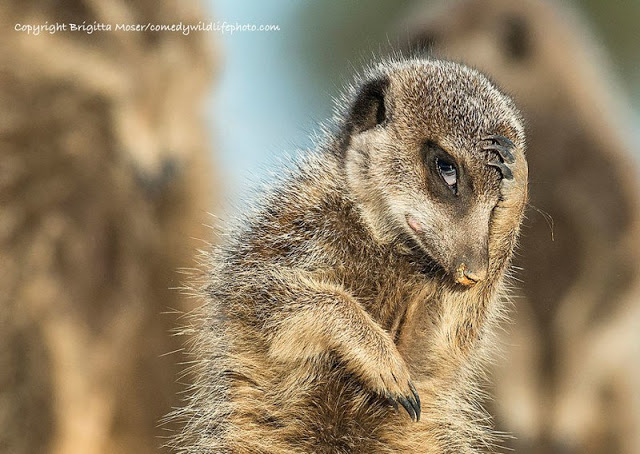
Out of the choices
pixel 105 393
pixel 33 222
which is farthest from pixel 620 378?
pixel 33 222

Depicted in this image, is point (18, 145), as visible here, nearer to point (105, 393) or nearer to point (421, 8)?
point (105, 393)

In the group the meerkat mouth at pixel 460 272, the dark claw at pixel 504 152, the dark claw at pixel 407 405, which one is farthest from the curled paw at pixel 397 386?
the dark claw at pixel 504 152

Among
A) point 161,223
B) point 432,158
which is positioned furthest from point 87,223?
point 432,158

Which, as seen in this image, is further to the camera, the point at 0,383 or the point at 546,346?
the point at 546,346

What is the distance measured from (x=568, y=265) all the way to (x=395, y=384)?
153cm

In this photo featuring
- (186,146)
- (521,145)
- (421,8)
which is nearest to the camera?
(521,145)

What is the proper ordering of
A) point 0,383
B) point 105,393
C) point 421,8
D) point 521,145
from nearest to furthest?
point 521,145 → point 0,383 → point 105,393 → point 421,8

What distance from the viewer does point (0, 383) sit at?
166 centimetres

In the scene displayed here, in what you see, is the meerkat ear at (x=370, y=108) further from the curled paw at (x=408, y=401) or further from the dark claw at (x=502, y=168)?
the curled paw at (x=408, y=401)

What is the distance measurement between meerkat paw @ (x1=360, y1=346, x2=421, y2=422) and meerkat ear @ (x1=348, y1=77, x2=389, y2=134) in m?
0.24

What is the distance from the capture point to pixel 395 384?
0.75 m

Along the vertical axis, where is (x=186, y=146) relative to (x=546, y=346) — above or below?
above

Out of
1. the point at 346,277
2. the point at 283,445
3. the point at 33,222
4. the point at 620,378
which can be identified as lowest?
the point at 620,378

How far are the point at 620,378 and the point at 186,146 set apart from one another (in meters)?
1.39
